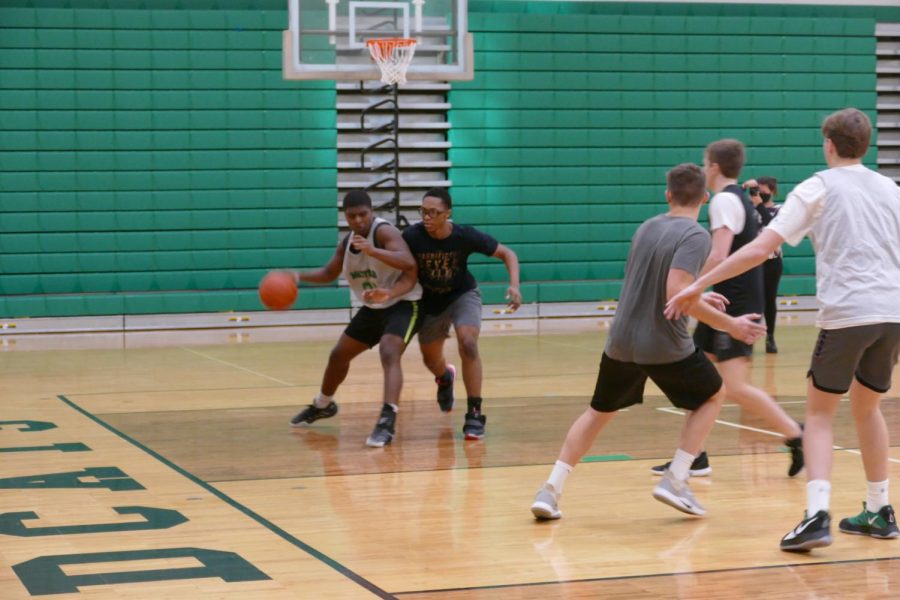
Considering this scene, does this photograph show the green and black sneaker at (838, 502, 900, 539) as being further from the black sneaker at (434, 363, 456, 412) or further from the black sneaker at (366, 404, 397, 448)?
the black sneaker at (434, 363, 456, 412)

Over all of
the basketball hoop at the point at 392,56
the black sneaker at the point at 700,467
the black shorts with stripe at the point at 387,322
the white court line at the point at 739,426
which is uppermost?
the basketball hoop at the point at 392,56

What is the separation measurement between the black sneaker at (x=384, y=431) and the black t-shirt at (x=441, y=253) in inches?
30.8

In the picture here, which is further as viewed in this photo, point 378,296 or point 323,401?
point 323,401

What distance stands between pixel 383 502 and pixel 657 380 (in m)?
1.39

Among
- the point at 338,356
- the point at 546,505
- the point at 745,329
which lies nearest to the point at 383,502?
the point at 546,505

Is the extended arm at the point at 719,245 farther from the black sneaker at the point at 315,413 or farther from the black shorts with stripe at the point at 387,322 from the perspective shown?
the black sneaker at the point at 315,413

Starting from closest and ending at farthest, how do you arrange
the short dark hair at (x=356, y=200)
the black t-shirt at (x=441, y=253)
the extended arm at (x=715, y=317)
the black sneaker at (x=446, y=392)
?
1. the extended arm at (x=715, y=317)
2. the short dark hair at (x=356, y=200)
3. the black t-shirt at (x=441, y=253)
4. the black sneaker at (x=446, y=392)

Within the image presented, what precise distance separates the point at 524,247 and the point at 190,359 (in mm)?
5037

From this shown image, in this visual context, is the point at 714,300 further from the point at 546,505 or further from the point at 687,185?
the point at 546,505

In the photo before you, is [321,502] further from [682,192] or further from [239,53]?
[239,53]

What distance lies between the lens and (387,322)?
8000 mm

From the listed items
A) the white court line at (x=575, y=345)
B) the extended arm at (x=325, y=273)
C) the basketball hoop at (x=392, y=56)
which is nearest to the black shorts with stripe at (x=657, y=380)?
the extended arm at (x=325, y=273)

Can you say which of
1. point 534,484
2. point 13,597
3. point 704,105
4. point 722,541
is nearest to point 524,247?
point 704,105

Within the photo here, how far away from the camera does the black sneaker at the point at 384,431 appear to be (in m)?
7.56
